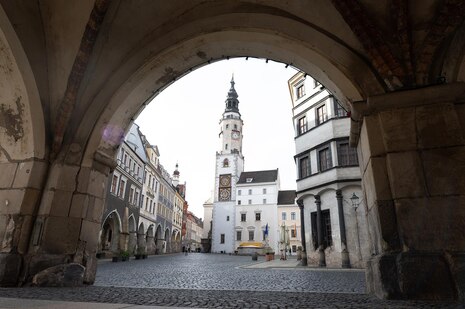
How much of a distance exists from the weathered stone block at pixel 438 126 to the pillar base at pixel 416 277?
4.68 ft

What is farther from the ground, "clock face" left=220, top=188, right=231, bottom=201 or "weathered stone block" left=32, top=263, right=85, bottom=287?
"clock face" left=220, top=188, right=231, bottom=201

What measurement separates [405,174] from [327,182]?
14981 millimetres

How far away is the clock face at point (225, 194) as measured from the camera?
64.4m

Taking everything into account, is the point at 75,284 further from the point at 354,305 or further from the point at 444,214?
the point at 444,214

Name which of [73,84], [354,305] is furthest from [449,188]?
[73,84]

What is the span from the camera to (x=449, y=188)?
3.72 m

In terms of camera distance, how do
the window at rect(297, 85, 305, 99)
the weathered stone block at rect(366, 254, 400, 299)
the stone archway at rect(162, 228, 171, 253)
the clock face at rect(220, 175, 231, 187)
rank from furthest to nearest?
1. the clock face at rect(220, 175, 231, 187)
2. the stone archway at rect(162, 228, 171, 253)
3. the window at rect(297, 85, 305, 99)
4. the weathered stone block at rect(366, 254, 400, 299)

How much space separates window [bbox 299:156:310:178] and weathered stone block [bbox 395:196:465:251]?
55.5ft

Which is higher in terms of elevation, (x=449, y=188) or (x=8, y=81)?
(x=8, y=81)

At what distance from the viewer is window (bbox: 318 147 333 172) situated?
61.2 feet

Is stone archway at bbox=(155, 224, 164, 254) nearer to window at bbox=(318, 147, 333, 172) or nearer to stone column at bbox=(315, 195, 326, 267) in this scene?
stone column at bbox=(315, 195, 326, 267)

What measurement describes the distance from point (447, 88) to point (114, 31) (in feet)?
18.7

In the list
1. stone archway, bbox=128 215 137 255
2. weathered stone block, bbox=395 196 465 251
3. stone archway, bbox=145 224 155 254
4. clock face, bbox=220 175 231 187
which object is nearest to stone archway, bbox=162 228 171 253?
stone archway, bbox=145 224 155 254

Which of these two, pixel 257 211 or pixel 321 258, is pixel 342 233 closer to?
pixel 321 258
